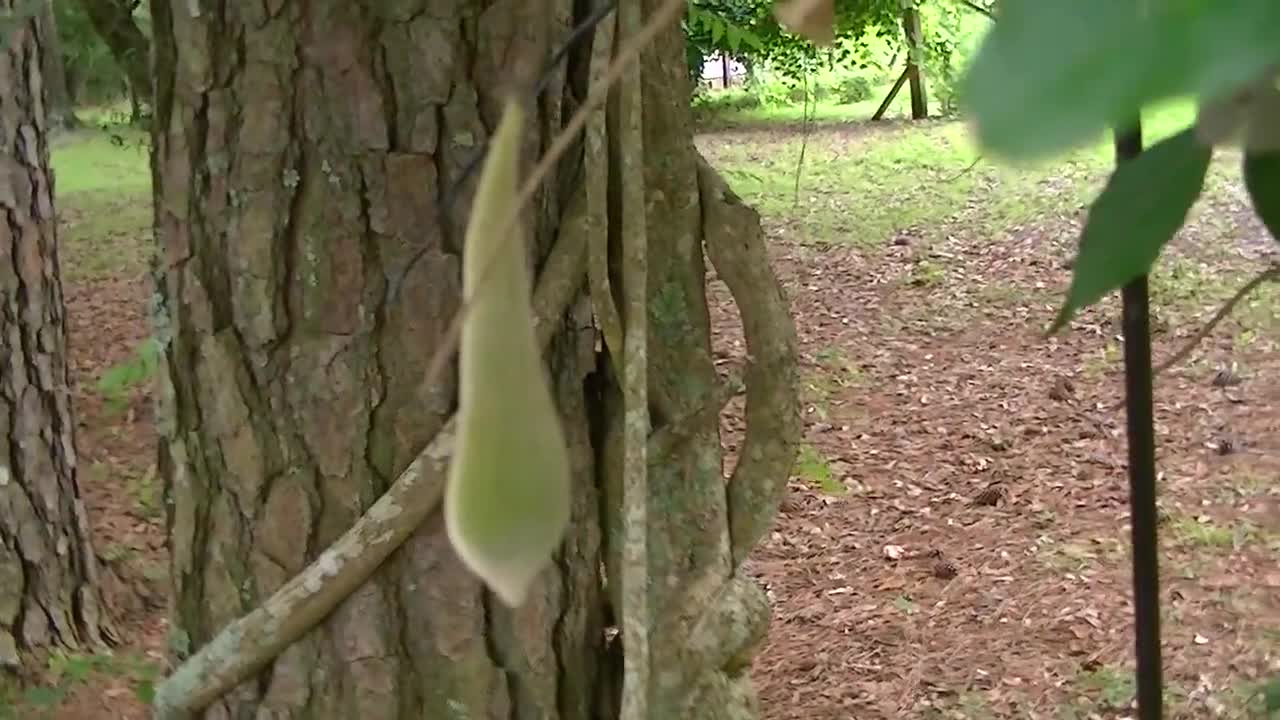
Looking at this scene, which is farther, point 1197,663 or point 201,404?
point 1197,663

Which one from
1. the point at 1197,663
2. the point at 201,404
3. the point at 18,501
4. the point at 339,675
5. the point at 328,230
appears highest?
the point at 328,230

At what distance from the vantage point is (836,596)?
2.42 meters

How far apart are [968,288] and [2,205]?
299 centimetres

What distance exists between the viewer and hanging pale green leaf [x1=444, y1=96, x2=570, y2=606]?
263mm

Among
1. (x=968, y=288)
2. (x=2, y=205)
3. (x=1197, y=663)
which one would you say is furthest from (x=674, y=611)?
(x=968, y=288)

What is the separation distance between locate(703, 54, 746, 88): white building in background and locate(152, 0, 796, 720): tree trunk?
26.3 feet

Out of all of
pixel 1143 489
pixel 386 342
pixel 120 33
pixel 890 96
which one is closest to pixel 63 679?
pixel 120 33

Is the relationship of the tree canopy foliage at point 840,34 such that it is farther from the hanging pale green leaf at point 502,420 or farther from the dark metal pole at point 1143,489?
the hanging pale green leaf at point 502,420

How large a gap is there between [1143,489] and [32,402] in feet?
6.30

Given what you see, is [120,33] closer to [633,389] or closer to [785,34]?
[633,389]

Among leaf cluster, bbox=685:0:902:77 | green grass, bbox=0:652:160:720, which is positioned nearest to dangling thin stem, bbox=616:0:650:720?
green grass, bbox=0:652:160:720

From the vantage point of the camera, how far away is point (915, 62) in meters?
7.81

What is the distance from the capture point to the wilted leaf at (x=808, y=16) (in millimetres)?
344

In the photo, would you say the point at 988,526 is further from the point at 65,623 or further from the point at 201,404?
the point at 201,404
